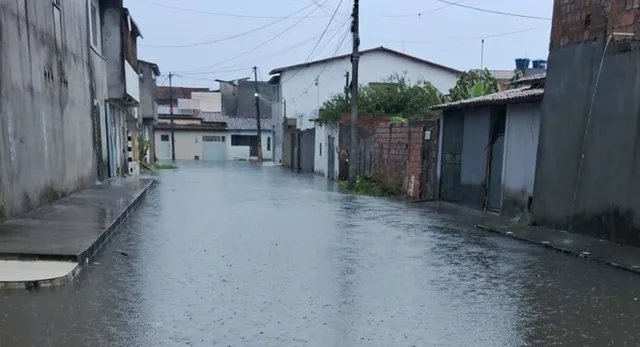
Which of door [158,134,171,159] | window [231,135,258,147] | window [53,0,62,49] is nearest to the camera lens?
window [53,0,62,49]

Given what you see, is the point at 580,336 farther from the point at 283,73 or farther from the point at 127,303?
the point at 283,73

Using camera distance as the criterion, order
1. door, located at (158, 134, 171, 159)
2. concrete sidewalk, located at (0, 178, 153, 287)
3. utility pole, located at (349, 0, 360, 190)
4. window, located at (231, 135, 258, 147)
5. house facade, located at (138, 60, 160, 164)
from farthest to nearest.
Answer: window, located at (231, 135, 258, 147)
door, located at (158, 134, 171, 159)
house facade, located at (138, 60, 160, 164)
utility pole, located at (349, 0, 360, 190)
concrete sidewalk, located at (0, 178, 153, 287)

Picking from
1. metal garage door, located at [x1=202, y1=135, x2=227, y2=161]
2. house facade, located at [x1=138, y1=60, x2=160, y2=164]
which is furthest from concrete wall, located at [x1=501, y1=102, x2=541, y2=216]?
metal garage door, located at [x1=202, y1=135, x2=227, y2=161]

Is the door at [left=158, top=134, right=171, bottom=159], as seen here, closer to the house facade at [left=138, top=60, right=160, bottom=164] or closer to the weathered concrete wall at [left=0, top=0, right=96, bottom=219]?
the house facade at [left=138, top=60, right=160, bottom=164]

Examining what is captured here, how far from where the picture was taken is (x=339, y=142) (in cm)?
2652

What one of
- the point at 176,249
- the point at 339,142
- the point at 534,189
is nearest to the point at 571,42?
the point at 534,189

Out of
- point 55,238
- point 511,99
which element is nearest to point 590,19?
point 511,99

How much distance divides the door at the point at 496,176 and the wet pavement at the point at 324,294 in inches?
123

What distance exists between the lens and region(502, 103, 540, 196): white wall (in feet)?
37.8

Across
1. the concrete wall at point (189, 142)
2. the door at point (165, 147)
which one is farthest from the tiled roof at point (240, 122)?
the door at point (165, 147)

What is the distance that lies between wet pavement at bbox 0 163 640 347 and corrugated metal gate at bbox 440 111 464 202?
5186mm

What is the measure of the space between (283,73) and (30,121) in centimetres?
3443

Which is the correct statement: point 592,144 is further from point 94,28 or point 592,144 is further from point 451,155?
point 94,28

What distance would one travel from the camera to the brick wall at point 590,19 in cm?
857
